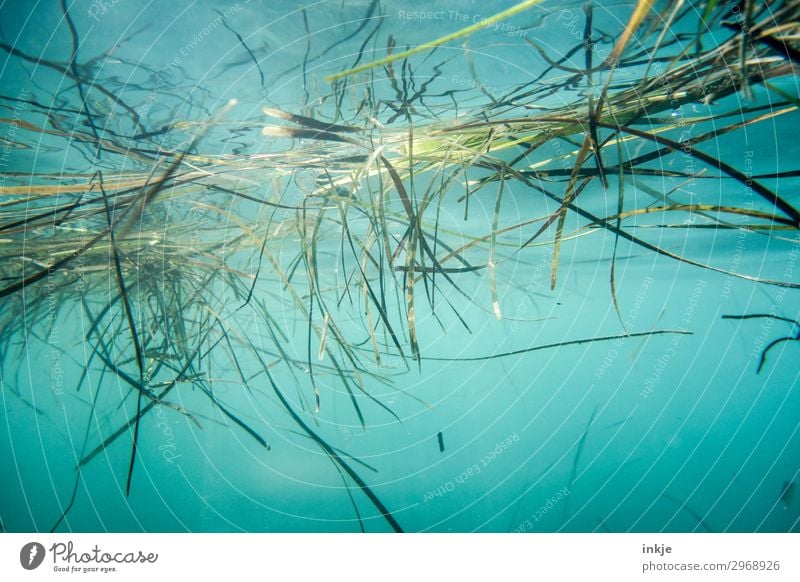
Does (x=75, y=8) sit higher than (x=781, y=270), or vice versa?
(x=75, y=8)

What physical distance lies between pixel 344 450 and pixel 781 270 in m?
7.84

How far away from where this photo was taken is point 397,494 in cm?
323

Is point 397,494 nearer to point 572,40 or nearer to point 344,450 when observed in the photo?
point 344,450
